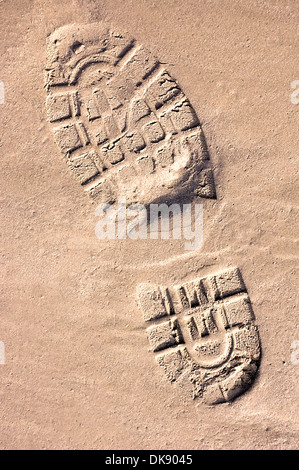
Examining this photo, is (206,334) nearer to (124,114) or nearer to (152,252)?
(152,252)

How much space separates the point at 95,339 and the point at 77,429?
29.2 inches

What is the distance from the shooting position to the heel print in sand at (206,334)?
296 cm

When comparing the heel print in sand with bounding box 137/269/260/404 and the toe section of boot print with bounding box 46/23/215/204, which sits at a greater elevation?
the toe section of boot print with bounding box 46/23/215/204

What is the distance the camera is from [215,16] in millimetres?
2936

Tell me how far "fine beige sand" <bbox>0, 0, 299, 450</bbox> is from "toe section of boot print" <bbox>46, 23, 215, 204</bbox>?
4 cm

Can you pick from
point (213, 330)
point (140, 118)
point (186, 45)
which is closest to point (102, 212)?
point (140, 118)

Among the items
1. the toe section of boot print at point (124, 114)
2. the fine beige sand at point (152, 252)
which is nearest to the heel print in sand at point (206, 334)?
the fine beige sand at point (152, 252)

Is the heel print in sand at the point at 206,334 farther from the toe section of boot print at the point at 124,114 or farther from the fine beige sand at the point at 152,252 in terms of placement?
the toe section of boot print at the point at 124,114

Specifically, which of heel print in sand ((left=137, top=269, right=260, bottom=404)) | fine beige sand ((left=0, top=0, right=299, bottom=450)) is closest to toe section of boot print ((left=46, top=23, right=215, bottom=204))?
fine beige sand ((left=0, top=0, right=299, bottom=450))

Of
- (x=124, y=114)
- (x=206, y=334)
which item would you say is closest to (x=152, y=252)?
(x=206, y=334)

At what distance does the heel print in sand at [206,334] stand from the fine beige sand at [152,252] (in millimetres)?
22

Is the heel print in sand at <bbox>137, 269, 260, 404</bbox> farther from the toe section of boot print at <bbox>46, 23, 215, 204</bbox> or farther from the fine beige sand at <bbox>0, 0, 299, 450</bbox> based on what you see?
the toe section of boot print at <bbox>46, 23, 215, 204</bbox>

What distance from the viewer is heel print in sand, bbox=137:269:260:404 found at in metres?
2.96

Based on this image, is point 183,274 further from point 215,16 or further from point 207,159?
point 215,16
